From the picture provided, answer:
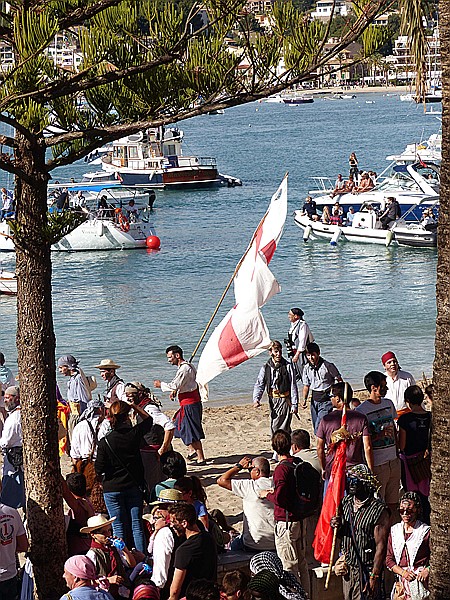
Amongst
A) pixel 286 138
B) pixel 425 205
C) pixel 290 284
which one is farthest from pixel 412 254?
pixel 286 138

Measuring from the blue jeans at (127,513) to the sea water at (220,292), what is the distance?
1001 centimetres

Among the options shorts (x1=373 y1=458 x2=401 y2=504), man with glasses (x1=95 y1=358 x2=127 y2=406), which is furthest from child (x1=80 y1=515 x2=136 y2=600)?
man with glasses (x1=95 y1=358 x2=127 y2=406)

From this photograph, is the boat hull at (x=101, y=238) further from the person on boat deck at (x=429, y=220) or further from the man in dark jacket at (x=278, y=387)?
the man in dark jacket at (x=278, y=387)

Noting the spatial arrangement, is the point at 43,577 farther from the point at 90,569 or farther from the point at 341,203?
the point at 341,203

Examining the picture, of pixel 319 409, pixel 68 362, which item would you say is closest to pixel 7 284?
pixel 68 362

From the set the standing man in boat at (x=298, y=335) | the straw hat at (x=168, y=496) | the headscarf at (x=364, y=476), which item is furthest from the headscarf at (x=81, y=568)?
the standing man in boat at (x=298, y=335)

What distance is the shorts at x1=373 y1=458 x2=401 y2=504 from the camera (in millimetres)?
8719

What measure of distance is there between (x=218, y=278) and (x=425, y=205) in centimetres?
763

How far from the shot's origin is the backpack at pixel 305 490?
7.90 meters

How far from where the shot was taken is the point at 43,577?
768 centimetres

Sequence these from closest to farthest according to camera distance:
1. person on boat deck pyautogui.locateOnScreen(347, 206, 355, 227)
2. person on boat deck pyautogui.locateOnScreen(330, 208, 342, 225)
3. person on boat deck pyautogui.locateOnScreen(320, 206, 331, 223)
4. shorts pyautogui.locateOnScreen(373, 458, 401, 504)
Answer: shorts pyautogui.locateOnScreen(373, 458, 401, 504), person on boat deck pyautogui.locateOnScreen(347, 206, 355, 227), person on boat deck pyautogui.locateOnScreen(330, 208, 342, 225), person on boat deck pyautogui.locateOnScreen(320, 206, 331, 223)

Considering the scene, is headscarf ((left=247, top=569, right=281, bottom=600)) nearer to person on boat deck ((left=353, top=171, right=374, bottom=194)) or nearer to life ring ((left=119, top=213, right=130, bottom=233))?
life ring ((left=119, top=213, right=130, bottom=233))

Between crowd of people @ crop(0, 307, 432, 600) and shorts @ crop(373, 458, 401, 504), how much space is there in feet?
0.04

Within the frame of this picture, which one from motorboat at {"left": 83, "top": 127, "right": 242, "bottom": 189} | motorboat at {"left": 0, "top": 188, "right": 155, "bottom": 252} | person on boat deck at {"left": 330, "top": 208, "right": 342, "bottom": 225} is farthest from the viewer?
motorboat at {"left": 83, "top": 127, "right": 242, "bottom": 189}
